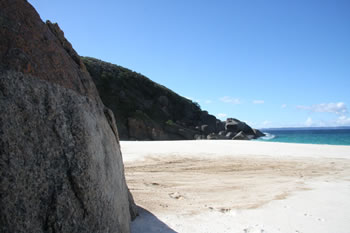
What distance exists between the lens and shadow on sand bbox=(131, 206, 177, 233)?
327 centimetres

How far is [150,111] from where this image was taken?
5447 centimetres

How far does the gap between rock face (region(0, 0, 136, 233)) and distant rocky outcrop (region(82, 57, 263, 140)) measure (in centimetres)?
4176

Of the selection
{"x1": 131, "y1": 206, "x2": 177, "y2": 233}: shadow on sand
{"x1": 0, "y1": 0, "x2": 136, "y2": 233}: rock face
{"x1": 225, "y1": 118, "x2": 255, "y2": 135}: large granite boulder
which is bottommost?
{"x1": 131, "y1": 206, "x2": 177, "y2": 233}: shadow on sand

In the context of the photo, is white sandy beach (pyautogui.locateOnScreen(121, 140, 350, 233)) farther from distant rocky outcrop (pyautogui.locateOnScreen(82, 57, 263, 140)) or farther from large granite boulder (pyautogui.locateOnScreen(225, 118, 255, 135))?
large granite boulder (pyautogui.locateOnScreen(225, 118, 255, 135))

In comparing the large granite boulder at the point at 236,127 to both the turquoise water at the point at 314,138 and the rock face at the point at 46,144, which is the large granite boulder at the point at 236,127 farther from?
the rock face at the point at 46,144

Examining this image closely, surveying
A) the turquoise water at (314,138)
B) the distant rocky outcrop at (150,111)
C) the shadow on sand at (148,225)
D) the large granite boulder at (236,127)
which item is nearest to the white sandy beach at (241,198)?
the shadow on sand at (148,225)

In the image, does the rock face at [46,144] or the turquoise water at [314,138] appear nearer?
the rock face at [46,144]

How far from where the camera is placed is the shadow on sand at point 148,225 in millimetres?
3270

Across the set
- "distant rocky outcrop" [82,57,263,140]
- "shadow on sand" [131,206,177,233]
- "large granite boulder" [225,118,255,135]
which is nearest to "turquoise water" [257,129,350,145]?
"large granite boulder" [225,118,255,135]

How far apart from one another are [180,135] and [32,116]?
47456 millimetres

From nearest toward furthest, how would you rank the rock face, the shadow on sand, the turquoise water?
the rock face
the shadow on sand
the turquoise water

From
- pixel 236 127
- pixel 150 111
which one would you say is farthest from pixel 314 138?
pixel 150 111

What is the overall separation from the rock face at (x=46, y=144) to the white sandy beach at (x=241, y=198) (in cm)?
128

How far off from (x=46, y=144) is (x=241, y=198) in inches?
148
